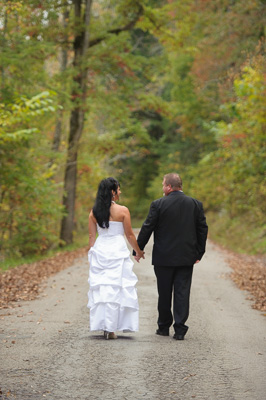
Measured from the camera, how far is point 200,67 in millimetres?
29703

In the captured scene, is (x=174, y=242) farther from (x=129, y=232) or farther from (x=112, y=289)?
(x=112, y=289)

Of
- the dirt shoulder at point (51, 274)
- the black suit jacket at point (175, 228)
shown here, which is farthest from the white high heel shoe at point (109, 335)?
the dirt shoulder at point (51, 274)

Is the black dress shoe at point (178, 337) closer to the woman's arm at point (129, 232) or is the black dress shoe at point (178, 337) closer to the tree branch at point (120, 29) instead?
the woman's arm at point (129, 232)

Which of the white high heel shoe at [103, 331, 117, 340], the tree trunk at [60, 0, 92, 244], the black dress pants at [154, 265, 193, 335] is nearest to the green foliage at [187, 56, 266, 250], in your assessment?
the tree trunk at [60, 0, 92, 244]

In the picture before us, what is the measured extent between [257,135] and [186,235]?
14.5 metres

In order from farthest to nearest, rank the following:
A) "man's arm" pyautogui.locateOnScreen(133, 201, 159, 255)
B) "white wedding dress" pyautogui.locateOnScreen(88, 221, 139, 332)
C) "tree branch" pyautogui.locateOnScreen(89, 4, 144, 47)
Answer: "tree branch" pyautogui.locateOnScreen(89, 4, 144, 47) < "man's arm" pyautogui.locateOnScreen(133, 201, 159, 255) < "white wedding dress" pyautogui.locateOnScreen(88, 221, 139, 332)

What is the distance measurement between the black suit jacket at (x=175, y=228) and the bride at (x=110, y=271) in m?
0.35

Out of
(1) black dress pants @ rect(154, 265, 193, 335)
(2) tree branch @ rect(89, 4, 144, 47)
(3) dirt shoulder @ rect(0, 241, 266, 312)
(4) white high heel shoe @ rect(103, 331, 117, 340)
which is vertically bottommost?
(3) dirt shoulder @ rect(0, 241, 266, 312)

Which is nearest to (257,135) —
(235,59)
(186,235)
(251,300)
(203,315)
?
(235,59)

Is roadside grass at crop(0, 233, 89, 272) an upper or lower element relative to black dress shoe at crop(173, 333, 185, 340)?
lower

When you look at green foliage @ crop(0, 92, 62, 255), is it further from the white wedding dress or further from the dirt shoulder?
the white wedding dress

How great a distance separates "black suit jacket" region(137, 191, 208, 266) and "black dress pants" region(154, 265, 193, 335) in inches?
5.7

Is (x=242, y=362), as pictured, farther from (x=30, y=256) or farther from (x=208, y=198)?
(x=208, y=198)

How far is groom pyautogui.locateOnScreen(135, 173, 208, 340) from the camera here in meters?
Result: 8.11
